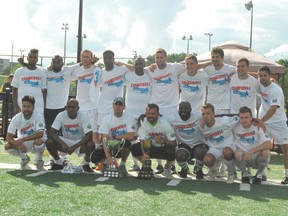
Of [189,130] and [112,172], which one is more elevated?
[189,130]

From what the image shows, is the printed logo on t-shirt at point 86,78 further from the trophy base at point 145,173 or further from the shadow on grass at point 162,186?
the trophy base at point 145,173

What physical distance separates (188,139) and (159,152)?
53 centimetres

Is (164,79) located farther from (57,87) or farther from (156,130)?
(57,87)

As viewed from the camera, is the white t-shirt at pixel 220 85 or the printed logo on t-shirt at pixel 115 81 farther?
the printed logo on t-shirt at pixel 115 81

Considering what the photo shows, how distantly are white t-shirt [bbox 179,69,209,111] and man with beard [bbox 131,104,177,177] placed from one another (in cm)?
66

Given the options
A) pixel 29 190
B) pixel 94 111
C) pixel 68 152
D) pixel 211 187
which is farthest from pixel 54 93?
pixel 211 187

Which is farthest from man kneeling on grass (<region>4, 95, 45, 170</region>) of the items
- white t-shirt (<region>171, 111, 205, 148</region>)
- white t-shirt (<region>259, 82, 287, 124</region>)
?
white t-shirt (<region>259, 82, 287, 124</region>)

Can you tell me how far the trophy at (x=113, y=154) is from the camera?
670 centimetres

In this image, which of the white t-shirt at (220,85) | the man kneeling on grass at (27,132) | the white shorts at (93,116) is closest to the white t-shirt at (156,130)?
the white t-shirt at (220,85)

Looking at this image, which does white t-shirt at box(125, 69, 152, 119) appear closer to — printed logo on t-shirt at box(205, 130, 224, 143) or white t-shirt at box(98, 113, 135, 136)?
white t-shirt at box(98, 113, 135, 136)

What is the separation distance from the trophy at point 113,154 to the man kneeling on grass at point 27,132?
120cm

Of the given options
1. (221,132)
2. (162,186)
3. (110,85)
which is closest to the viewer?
(162,186)

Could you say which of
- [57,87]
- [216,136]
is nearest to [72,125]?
[57,87]

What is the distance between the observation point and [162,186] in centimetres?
611
